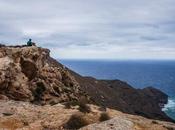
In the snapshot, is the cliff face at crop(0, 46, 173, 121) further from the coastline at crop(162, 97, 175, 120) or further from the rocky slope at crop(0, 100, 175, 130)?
the coastline at crop(162, 97, 175, 120)

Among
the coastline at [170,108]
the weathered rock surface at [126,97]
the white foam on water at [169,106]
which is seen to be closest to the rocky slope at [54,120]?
the weathered rock surface at [126,97]

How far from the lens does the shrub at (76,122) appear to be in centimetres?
3154

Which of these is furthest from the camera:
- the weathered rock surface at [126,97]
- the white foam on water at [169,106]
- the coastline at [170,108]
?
the white foam on water at [169,106]

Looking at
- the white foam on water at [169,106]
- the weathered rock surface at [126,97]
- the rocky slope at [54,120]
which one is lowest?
the white foam on water at [169,106]

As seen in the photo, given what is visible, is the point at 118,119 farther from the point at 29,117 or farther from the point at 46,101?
the point at 46,101

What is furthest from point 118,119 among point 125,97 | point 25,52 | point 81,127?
point 125,97

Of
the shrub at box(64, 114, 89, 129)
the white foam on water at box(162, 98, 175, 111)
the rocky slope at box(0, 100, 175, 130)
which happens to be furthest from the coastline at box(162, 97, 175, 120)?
the shrub at box(64, 114, 89, 129)

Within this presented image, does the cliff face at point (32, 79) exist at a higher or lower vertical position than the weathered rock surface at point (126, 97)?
higher

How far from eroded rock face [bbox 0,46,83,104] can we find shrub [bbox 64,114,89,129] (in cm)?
1909

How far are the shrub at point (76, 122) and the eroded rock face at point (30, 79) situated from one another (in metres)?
19.1

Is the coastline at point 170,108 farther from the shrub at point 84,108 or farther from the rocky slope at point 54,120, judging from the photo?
the rocky slope at point 54,120

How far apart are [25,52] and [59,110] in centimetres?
2267

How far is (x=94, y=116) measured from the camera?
3488 cm

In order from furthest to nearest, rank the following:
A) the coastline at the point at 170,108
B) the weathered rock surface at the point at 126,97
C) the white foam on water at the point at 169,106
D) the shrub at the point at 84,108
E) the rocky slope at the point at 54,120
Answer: the white foam on water at the point at 169,106 < the coastline at the point at 170,108 < the weathered rock surface at the point at 126,97 < the shrub at the point at 84,108 < the rocky slope at the point at 54,120
